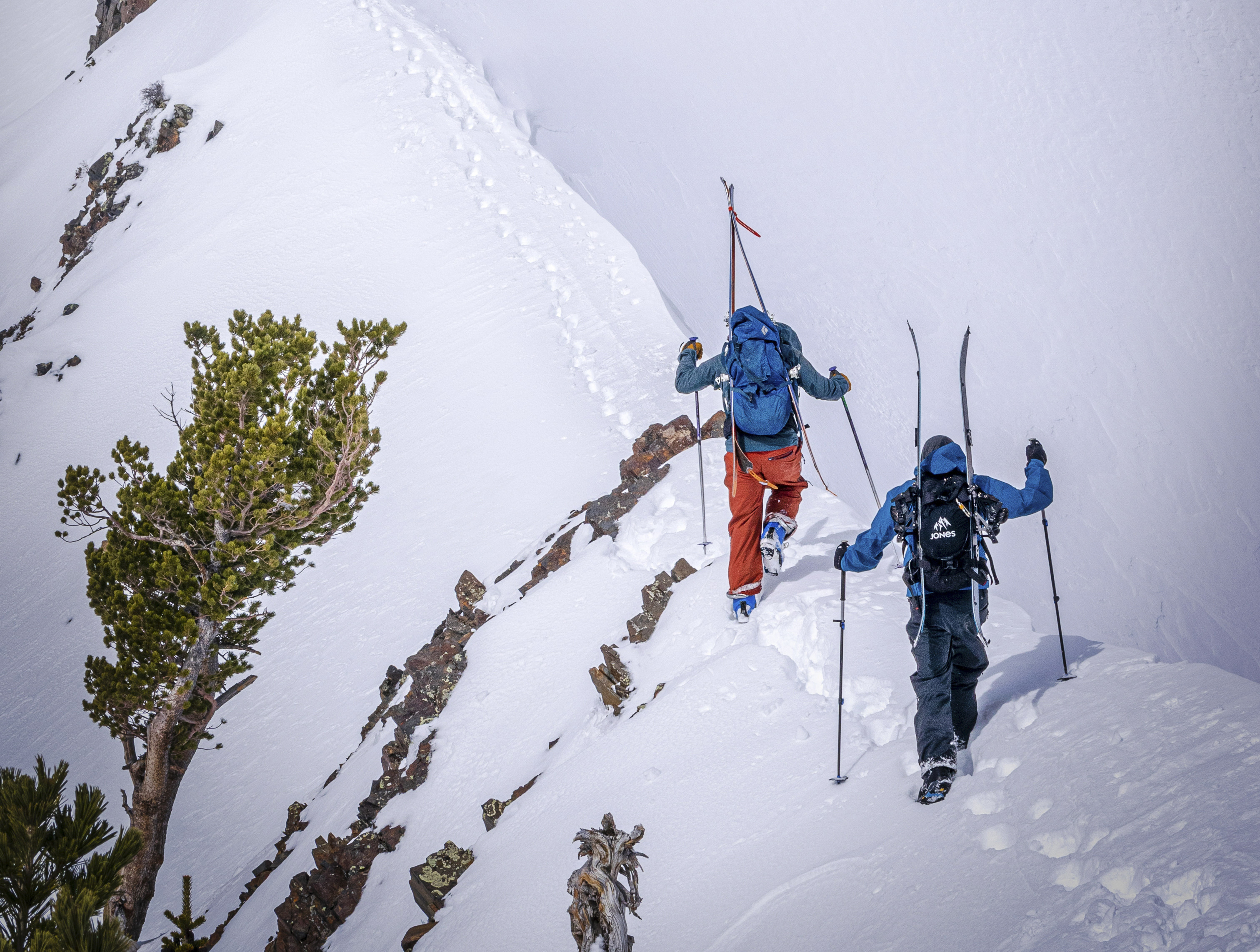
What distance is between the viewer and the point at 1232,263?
6258 millimetres

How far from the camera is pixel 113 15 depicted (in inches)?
1738

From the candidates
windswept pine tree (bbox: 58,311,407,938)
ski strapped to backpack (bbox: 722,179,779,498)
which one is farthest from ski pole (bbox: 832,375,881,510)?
windswept pine tree (bbox: 58,311,407,938)

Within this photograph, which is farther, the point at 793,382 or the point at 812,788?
the point at 793,382

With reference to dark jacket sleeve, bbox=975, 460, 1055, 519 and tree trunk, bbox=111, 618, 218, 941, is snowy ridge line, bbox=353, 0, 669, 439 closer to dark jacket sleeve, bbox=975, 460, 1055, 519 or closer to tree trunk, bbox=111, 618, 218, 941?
tree trunk, bbox=111, 618, 218, 941

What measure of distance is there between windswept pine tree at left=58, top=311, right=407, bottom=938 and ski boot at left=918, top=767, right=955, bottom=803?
6.43 metres

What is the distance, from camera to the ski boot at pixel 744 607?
5785 millimetres

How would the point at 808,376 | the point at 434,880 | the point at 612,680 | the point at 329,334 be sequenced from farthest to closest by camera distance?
1. the point at 329,334
2. the point at 612,680
3. the point at 808,376
4. the point at 434,880

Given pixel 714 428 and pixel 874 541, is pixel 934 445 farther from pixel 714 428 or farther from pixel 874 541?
pixel 714 428

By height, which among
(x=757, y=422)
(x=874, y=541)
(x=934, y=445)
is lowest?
(x=874, y=541)

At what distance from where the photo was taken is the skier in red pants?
564 cm

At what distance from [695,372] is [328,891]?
17.1 ft

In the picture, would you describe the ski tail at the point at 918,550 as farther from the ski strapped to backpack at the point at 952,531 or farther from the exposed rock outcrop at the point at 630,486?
the exposed rock outcrop at the point at 630,486

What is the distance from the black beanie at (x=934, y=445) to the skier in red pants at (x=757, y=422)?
1755 mm

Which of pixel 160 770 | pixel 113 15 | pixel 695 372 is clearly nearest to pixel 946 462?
pixel 695 372
